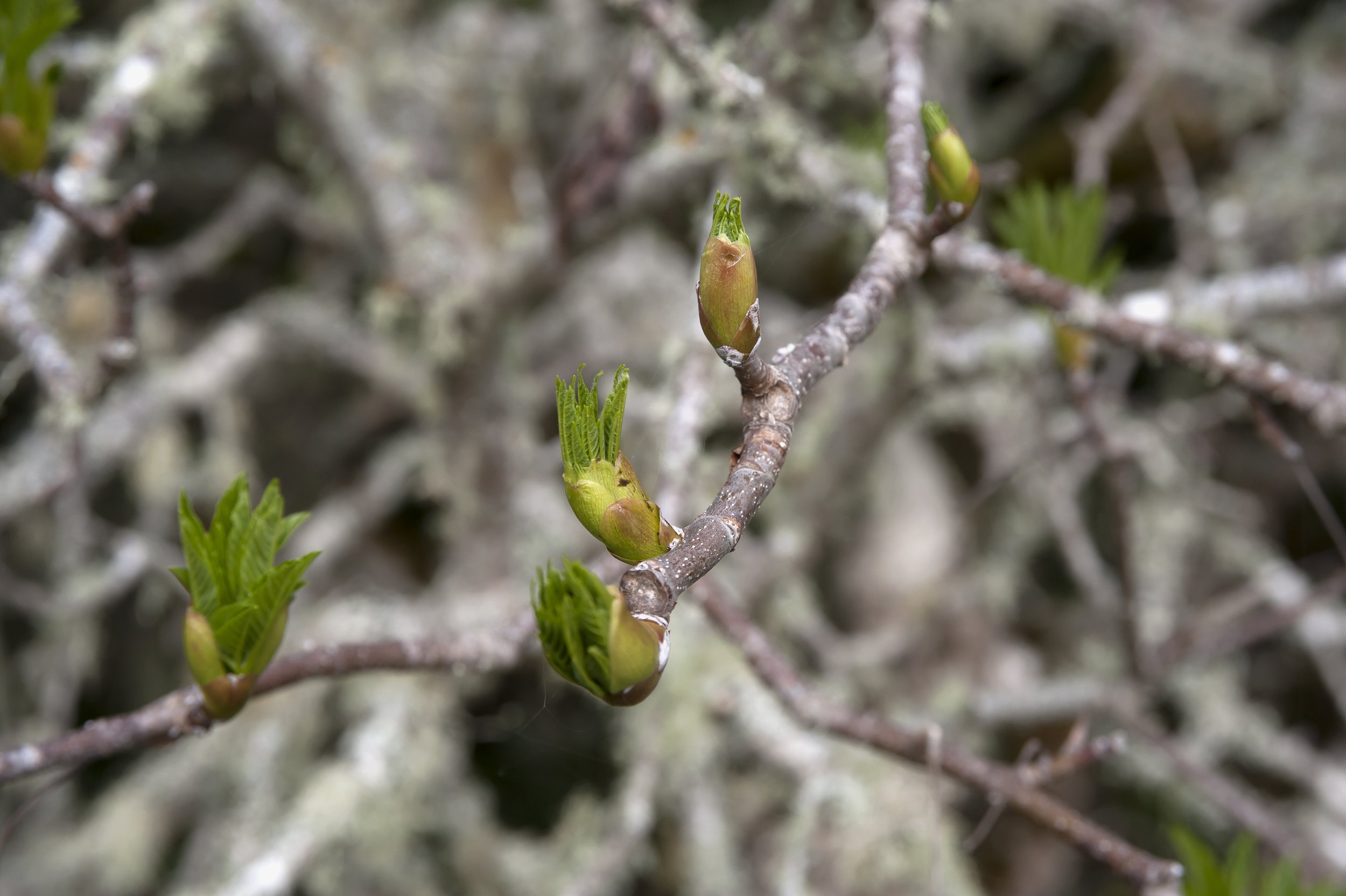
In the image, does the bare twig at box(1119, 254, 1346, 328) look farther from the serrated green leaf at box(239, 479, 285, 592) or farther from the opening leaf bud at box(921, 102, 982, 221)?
the serrated green leaf at box(239, 479, 285, 592)

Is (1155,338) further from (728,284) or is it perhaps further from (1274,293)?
(1274,293)

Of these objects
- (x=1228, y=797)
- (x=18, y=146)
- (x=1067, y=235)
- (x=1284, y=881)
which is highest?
(x=18, y=146)

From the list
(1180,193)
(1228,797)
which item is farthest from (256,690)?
(1180,193)

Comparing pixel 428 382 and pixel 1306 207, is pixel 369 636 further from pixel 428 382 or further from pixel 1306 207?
pixel 1306 207

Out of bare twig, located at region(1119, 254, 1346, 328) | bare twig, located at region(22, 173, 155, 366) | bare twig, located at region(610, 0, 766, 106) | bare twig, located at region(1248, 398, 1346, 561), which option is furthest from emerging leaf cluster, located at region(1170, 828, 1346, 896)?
bare twig, located at region(22, 173, 155, 366)

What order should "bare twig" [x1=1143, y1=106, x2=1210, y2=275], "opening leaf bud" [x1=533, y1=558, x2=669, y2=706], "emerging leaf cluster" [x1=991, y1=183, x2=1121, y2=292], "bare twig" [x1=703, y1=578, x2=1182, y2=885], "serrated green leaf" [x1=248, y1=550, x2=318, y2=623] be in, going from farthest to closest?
"bare twig" [x1=1143, y1=106, x2=1210, y2=275] → "emerging leaf cluster" [x1=991, y1=183, x2=1121, y2=292] → "bare twig" [x1=703, y1=578, x2=1182, y2=885] → "serrated green leaf" [x1=248, y1=550, x2=318, y2=623] → "opening leaf bud" [x1=533, y1=558, x2=669, y2=706]

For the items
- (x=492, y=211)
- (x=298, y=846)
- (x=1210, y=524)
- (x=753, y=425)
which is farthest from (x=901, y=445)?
(x=753, y=425)
